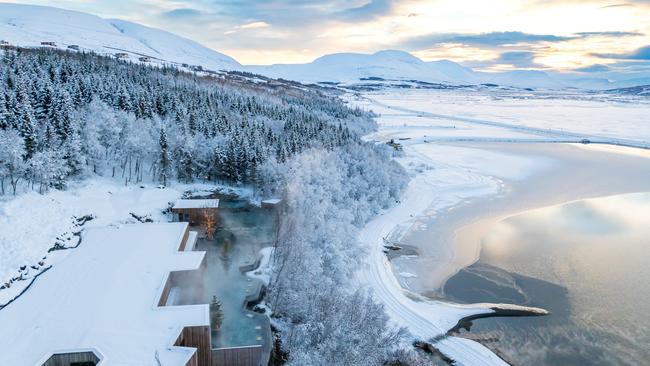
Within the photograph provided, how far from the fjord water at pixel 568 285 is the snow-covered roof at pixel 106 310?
18323 mm

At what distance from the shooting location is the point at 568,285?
31391 millimetres

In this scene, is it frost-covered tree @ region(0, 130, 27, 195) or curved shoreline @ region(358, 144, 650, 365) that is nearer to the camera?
curved shoreline @ region(358, 144, 650, 365)

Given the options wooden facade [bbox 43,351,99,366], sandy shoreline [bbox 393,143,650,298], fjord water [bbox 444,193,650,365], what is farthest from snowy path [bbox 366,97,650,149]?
wooden facade [bbox 43,351,99,366]

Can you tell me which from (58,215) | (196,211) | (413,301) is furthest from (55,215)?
(413,301)

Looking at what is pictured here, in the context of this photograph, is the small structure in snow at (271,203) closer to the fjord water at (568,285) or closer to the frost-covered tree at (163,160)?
the frost-covered tree at (163,160)

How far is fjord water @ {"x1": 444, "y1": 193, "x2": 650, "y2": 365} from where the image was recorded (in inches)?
986

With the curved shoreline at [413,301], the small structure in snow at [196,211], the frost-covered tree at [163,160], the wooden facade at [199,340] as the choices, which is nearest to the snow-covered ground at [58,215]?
the frost-covered tree at [163,160]

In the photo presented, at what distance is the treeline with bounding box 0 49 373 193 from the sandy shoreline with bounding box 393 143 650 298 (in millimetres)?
17208

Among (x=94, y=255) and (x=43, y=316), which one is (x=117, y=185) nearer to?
(x=94, y=255)

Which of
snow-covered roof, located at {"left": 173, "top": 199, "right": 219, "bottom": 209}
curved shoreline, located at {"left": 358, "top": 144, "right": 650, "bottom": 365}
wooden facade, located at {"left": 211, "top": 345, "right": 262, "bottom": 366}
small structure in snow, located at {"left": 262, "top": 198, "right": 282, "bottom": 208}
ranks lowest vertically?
curved shoreline, located at {"left": 358, "top": 144, "right": 650, "bottom": 365}

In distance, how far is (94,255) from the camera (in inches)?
1025

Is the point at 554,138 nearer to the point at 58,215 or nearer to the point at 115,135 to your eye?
the point at 115,135

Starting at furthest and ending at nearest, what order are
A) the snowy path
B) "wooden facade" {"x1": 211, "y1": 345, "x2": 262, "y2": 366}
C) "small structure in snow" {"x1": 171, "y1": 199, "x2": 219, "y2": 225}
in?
1. the snowy path
2. "small structure in snow" {"x1": 171, "y1": 199, "x2": 219, "y2": 225}
3. "wooden facade" {"x1": 211, "y1": 345, "x2": 262, "y2": 366}

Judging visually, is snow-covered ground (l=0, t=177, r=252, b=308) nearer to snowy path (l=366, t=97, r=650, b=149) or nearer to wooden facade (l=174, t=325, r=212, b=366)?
wooden facade (l=174, t=325, r=212, b=366)
